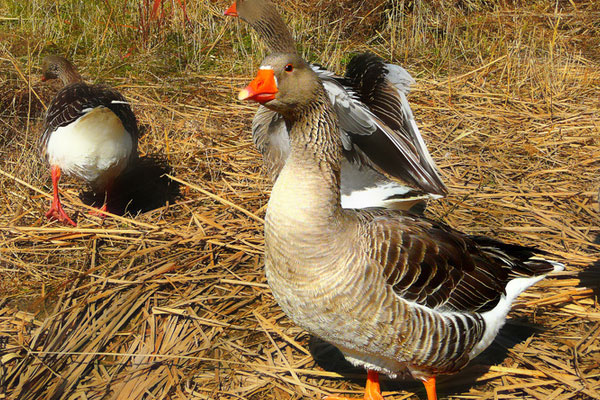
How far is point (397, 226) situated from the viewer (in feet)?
8.81

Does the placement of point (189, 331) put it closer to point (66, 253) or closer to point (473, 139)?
point (66, 253)

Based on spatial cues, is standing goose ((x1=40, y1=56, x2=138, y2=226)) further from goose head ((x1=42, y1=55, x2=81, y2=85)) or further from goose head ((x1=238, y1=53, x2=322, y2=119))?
goose head ((x1=238, y1=53, x2=322, y2=119))

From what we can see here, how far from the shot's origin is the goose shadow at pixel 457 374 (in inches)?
123

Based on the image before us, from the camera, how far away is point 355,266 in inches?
95.8

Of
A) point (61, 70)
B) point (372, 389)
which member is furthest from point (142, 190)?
point (372, 389)

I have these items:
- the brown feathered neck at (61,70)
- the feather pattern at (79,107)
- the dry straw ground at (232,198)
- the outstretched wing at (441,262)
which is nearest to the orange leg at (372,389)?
the dry straw ground at (232,198)

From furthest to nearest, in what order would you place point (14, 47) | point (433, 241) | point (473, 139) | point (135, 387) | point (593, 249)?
1. point (14, 47)
2. point (473, 139)
3. point (593, 249)
4. point (135, 387)
5. point (433, 241)

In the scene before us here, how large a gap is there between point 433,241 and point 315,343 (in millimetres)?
1105

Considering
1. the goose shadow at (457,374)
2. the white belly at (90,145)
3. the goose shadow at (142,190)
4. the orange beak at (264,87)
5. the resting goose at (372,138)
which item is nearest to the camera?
the orange beak at (264,87)

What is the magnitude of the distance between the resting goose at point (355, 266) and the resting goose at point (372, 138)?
2.78 feet

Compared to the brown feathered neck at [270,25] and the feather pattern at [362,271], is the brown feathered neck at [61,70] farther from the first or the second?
the feather pattern at [362,271]

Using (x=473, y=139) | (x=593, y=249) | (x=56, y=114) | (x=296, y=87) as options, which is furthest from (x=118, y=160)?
(x=593, y=249)

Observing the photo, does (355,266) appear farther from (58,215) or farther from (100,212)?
(58,215)

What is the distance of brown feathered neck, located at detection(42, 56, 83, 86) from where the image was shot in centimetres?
513
